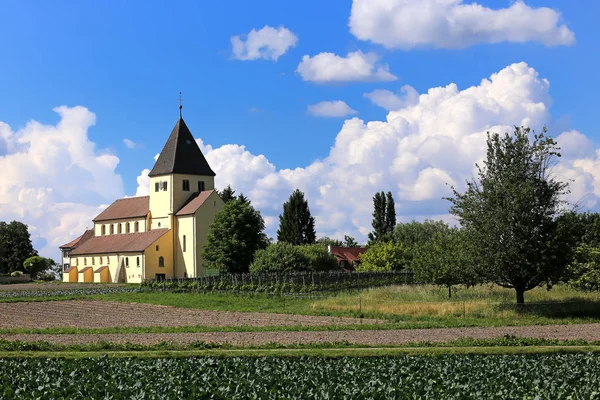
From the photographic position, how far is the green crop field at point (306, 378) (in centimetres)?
1411

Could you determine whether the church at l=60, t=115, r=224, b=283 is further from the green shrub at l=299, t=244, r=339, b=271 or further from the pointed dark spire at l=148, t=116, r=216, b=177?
the green shrub at l=299, t=244, r=339, b=271

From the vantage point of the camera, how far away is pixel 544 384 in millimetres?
15086

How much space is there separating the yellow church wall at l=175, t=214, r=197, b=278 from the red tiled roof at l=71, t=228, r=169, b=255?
6.68 ft

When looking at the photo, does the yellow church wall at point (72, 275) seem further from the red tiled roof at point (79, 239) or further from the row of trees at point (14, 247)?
the row of trees at point (14, 247)

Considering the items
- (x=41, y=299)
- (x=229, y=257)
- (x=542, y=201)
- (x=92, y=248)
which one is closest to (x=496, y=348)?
(x=542, y=201)

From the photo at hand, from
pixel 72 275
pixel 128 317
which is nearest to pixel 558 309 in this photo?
pixel 128 317

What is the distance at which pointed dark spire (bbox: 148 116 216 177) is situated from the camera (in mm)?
90938

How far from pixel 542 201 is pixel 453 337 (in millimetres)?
12642

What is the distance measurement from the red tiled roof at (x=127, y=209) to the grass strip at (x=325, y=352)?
2907 inches

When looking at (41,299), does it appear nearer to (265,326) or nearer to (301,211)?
(265,326)

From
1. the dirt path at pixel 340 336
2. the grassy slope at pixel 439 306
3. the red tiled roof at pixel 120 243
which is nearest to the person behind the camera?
the dirt path at pixel 340 336

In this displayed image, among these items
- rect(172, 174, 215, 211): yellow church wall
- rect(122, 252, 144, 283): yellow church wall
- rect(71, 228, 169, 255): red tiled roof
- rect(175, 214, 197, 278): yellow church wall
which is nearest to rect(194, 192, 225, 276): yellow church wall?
rect(175, 214, 197, 278): yellow church wall

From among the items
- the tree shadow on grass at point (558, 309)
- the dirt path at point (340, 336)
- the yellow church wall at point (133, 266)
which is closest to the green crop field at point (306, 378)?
the dirt path at point (340, 336)

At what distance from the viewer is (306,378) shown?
626 inches
